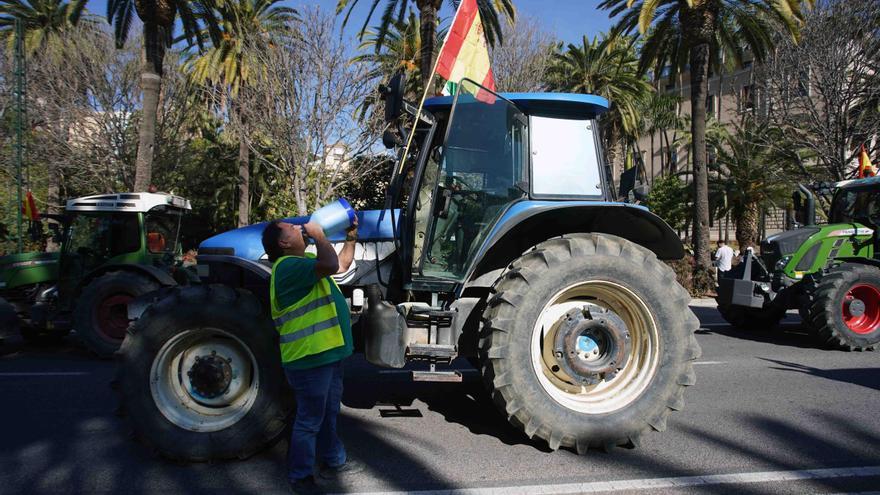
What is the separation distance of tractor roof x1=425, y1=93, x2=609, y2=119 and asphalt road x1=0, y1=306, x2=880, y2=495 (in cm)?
251

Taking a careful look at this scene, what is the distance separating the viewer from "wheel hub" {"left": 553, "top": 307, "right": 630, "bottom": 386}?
168 inches

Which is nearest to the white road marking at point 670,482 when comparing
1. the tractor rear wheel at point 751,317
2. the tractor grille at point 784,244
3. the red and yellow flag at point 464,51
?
the red and yellow flag at point 464,51

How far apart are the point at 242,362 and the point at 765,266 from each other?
8.28 metres

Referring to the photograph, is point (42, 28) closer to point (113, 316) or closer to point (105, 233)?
point (105, 233)

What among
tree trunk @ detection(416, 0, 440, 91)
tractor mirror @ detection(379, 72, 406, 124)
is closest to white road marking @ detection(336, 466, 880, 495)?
tractor mirror @ detection(379, 72, 406, 124)

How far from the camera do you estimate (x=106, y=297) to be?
8328mm

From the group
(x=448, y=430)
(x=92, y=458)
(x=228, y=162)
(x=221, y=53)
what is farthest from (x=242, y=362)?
(x=228, y=162)

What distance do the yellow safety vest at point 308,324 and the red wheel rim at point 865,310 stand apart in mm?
7718

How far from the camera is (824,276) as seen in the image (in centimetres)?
821

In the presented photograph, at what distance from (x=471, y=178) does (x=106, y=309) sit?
642cm

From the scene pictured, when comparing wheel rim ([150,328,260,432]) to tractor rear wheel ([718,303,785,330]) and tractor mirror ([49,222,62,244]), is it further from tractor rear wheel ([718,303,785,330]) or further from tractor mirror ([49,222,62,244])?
tractor rear wheel ([718,303,785,330])

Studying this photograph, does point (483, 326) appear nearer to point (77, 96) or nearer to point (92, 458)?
point (92, 458)

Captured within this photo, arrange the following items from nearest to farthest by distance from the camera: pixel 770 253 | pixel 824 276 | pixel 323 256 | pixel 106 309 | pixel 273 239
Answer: pixel 323 256, pixel 273 239, pixel 824 276, pixel 106 309, pixel 770 253

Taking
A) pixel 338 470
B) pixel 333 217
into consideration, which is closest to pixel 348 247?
pixel 333 217
